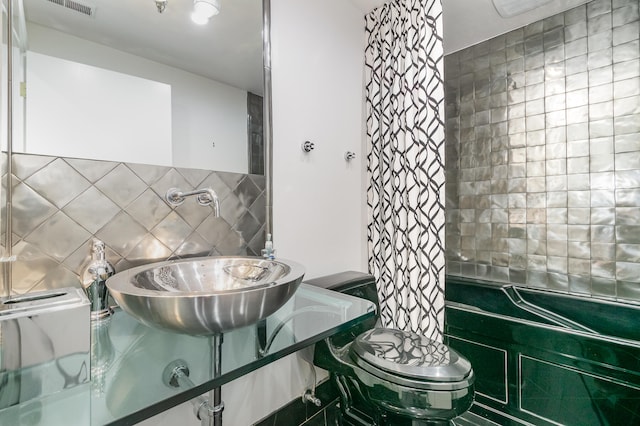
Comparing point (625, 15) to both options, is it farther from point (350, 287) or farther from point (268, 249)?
point (268, 249)

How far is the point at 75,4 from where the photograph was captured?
87cm

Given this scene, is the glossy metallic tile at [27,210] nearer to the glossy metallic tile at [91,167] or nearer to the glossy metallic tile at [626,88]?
the glossy metallic tile at [91,167]

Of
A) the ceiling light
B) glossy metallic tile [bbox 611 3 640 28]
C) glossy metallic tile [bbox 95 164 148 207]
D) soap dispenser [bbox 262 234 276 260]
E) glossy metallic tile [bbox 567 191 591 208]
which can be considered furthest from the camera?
glossy metallic tile [bbox 567 191 591 208]

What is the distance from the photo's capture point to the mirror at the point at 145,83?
32.4 inches

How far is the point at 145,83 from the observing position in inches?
39.6

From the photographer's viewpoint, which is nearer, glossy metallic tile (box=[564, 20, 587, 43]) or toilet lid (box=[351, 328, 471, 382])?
toilet lid (box=[351, 328, 471, 382])

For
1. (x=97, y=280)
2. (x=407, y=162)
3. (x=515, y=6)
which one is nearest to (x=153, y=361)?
(x=97, y=280)

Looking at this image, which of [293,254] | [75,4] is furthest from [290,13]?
[293,254]

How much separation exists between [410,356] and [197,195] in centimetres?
103

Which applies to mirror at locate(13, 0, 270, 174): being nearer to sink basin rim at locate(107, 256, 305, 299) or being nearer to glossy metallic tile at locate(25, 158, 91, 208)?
glossy metallic tile at locate(25, 158, 91, 208)

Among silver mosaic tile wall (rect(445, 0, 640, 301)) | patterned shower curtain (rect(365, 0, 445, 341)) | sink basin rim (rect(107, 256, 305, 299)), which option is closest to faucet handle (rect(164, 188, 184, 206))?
sink basin rim (rect(107, 256, 305, 299))

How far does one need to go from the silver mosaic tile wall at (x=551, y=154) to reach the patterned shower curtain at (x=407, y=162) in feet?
2.20

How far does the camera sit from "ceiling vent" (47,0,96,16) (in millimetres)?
854

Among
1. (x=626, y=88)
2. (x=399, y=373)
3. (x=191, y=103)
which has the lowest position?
(x=399, y=373)
